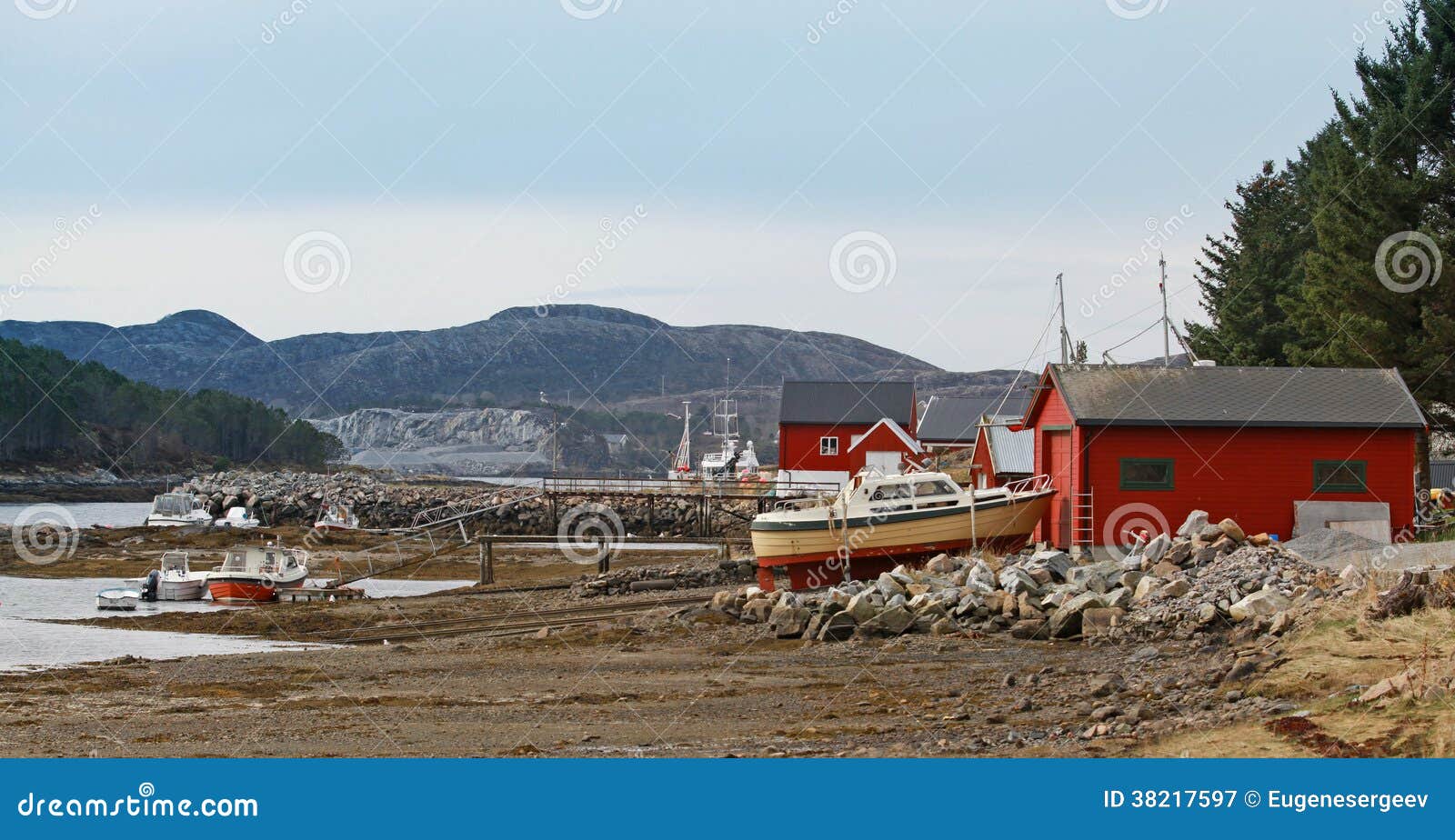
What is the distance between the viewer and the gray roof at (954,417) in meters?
87.3

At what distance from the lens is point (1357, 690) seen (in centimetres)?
1327

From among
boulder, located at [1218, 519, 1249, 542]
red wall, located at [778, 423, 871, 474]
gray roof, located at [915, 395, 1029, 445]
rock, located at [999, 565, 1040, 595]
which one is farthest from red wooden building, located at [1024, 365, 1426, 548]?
gray roof, located at [915, 395, 1029, 445]

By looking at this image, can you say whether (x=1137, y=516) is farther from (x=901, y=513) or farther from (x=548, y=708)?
(x=548, y=708)

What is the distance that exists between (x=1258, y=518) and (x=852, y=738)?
1917 cm

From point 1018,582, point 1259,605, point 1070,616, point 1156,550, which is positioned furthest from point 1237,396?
point 1259,605

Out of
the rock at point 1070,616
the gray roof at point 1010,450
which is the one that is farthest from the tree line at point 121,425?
the rock at point 1070,616

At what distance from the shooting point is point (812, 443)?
68000 millimetres

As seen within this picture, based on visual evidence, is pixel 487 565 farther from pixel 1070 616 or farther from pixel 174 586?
pixel 1070 616

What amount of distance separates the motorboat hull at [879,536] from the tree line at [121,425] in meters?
120

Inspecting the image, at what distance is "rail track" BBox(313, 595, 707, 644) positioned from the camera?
1089 inches

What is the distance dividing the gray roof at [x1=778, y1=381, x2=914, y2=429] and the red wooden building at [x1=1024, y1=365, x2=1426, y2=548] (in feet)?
122

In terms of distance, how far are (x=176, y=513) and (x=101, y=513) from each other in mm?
26341

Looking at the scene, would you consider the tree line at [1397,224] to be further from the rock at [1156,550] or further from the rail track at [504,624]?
the rail track at [504,624]

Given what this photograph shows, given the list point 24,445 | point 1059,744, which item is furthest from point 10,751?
point 24,445
